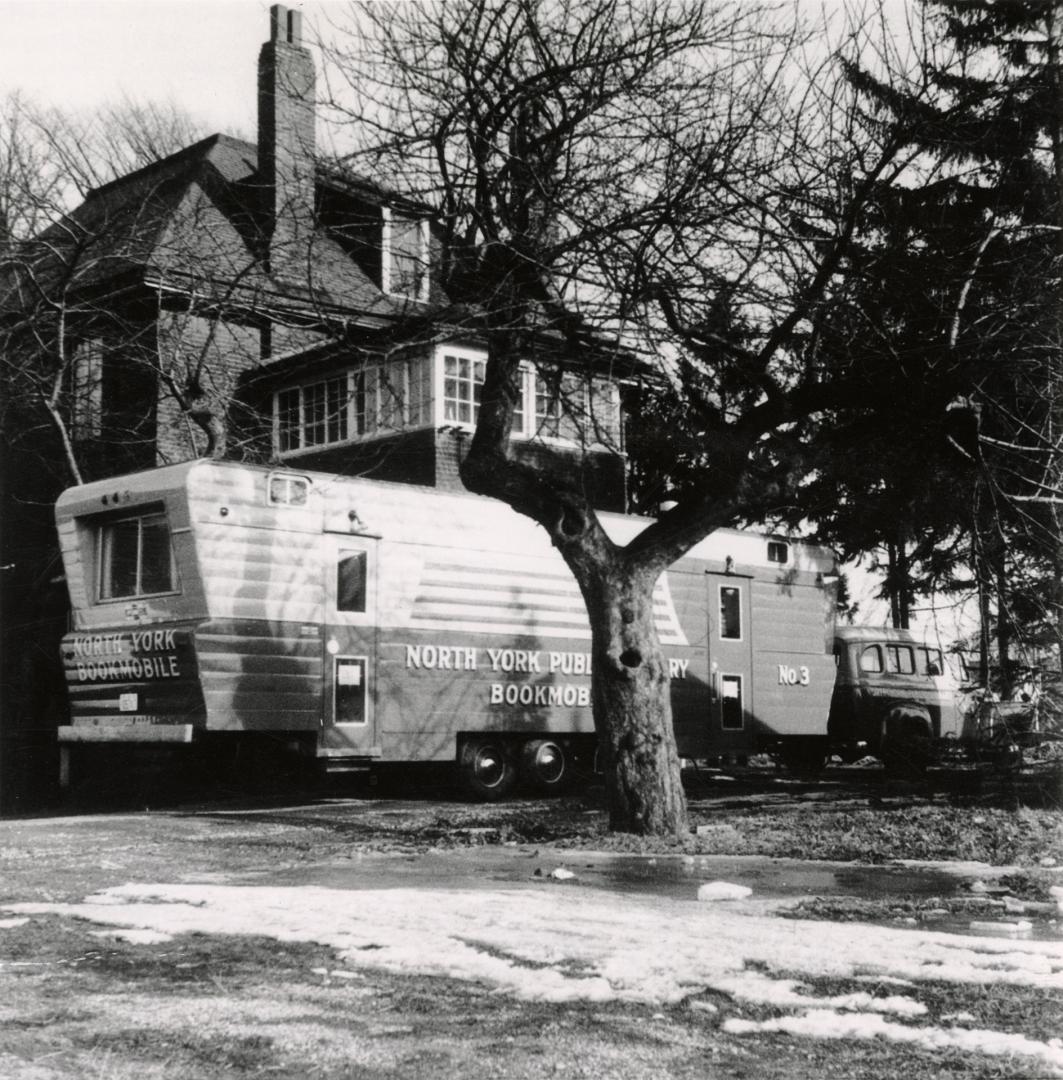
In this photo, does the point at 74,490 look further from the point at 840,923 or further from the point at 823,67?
the point at 840,923

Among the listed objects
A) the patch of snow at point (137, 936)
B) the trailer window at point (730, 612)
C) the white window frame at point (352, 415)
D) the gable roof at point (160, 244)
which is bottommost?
the patch of snow at point (137, 936)

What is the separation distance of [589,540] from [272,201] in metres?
15.0

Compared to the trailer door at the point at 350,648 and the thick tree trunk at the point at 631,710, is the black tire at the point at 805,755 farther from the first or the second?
the thick tree trunk at the point at 631,710

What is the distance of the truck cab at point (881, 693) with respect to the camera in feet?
75.6

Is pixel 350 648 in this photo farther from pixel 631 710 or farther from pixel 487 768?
pixel 631 710

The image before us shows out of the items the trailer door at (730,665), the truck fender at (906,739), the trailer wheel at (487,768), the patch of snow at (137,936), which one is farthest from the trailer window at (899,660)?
the patch of snow at (137,936)

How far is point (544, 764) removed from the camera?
59.0ft

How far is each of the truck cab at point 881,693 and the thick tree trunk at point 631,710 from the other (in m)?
11.7

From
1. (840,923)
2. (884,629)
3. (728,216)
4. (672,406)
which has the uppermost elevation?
(728,216)

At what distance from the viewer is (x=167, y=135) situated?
83.5 ft

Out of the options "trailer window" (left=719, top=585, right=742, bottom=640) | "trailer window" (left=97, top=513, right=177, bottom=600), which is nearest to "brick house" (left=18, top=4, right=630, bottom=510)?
"trailer window" (left=719, top=585, right=742, bottom=640)

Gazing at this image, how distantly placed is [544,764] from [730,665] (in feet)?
10.4

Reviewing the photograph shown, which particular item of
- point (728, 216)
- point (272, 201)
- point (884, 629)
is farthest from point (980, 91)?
point (272, 201)

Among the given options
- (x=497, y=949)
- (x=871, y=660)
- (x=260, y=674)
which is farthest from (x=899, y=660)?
(x=497, y=949)
